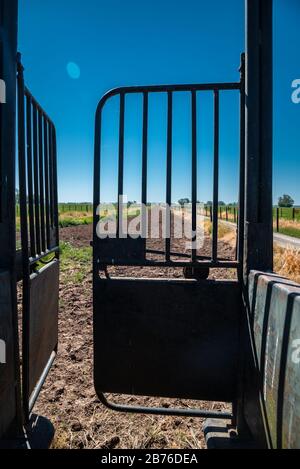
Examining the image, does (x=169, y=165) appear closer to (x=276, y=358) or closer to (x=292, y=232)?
(x=276, y=358)

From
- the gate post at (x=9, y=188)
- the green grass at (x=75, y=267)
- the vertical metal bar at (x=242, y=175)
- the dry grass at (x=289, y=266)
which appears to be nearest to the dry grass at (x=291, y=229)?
the dry grass at (x=289, y=266)

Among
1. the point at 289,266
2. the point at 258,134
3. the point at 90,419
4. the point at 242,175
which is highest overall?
the point at 258,134

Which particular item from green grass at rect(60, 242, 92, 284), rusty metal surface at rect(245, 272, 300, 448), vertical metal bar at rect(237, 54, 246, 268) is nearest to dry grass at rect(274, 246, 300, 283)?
green grass at rect(60, 242, 92, 284)

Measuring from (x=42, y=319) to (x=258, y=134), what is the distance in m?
2.19

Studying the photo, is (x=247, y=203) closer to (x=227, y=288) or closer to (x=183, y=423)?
(x=227, y=288)

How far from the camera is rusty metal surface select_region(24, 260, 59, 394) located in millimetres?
2276

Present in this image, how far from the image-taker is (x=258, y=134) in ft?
6.89

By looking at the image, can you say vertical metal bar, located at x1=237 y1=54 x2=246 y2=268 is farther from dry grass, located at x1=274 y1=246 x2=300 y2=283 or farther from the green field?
dry grass, located at x1=274 y1=246 x2=300 y2=283

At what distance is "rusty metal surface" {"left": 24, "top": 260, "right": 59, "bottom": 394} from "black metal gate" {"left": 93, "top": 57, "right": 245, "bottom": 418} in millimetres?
472

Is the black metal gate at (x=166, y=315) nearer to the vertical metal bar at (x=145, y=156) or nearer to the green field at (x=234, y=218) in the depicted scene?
the vertical metal bar at (x=145, y=156)

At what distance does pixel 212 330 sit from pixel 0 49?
2.29 m

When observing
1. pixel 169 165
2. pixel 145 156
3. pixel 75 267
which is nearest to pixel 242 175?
pixel 169 165

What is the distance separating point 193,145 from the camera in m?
2.14
